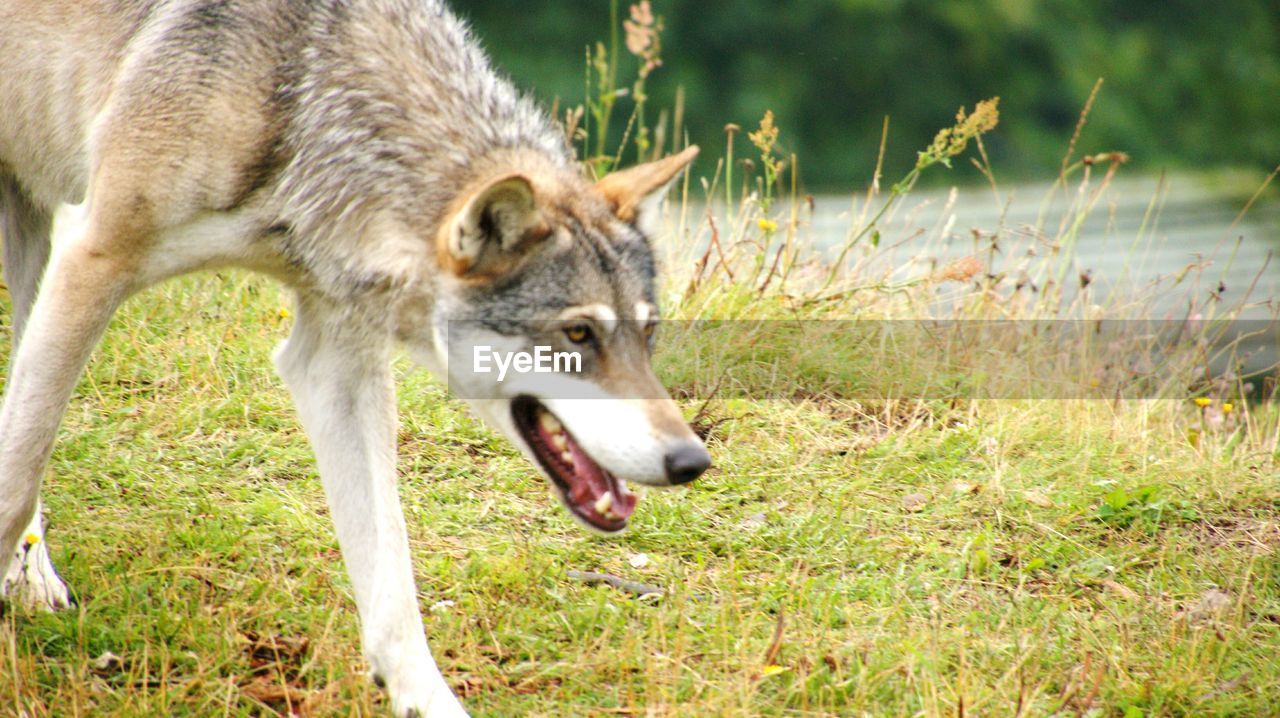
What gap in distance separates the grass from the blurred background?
1133 cm

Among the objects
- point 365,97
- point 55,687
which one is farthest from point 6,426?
point 365,97

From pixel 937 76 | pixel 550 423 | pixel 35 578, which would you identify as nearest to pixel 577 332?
pixel 550 423

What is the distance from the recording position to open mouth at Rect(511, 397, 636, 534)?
2.94 m

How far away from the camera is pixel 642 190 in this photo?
3.16 meters

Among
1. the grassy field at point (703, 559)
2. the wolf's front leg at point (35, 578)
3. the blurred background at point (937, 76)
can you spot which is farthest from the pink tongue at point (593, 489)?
the blurred background at point (937, 76)

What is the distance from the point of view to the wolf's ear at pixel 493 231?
278 centimetres

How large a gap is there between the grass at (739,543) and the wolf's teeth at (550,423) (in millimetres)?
644

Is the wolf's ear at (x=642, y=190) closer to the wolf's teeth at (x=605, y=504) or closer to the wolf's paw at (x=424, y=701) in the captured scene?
the wolf's teeth at (x=605, y=504)

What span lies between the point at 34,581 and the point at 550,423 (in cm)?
137

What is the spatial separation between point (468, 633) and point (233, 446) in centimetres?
126

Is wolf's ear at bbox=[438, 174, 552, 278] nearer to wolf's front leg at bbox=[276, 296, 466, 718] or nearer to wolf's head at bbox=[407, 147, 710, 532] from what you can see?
wolf's head at bbox=[407, 147, 710, 532]

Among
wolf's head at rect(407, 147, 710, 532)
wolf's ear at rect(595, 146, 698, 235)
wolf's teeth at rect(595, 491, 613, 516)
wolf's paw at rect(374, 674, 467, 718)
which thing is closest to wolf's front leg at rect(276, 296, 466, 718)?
wolf's paw at rect(374, 674, 467, 718)

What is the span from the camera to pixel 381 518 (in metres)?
3.16

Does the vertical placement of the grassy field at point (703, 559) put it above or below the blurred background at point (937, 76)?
below
